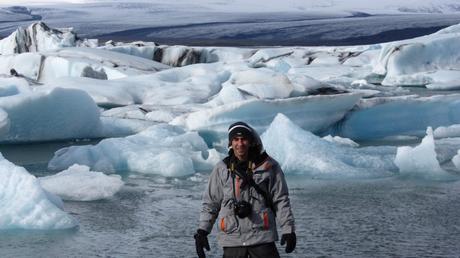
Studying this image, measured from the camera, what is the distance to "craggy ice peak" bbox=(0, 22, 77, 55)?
65.1ft

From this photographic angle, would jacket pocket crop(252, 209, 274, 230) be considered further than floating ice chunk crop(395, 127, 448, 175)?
No

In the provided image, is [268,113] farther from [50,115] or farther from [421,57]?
[421,57]

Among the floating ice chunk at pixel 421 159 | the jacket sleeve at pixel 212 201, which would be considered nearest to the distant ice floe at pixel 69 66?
the floating ice chunk at pixel 421 159

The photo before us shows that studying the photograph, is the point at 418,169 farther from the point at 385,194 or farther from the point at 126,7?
the point at 126,7

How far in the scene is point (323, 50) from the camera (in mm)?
21391

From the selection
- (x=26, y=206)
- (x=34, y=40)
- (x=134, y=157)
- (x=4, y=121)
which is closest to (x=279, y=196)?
(x=26, y=206)

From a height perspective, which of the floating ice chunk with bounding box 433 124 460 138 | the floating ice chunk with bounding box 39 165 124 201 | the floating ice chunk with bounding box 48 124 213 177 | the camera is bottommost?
the floating ice chunk with bounding box 433 124 460 138

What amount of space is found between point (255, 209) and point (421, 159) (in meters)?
4.11

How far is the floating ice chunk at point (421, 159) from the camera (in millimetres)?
6703

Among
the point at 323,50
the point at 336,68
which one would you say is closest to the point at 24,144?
the point at 336,68

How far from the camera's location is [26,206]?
16.2 feet

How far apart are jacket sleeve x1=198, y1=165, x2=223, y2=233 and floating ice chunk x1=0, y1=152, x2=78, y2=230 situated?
2151mm

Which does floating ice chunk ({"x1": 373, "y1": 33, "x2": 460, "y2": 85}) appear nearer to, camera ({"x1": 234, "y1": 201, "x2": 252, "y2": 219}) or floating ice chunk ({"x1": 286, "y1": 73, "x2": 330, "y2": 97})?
floating ice chunk ({"x1": 286, "y1": 73, "x2": 330, "y2": 97})

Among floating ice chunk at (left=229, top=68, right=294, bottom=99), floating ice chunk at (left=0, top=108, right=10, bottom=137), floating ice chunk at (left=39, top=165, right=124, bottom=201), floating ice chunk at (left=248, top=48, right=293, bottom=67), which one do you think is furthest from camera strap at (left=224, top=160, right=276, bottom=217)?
floating ice chunk at (left=248, top=48, right=293, bottom=67)
